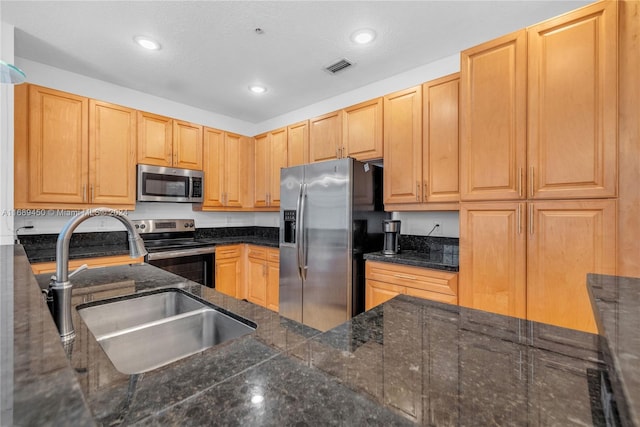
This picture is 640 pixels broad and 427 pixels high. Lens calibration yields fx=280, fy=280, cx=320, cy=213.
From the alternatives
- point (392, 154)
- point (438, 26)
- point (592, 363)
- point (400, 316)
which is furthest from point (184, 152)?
point (592, 363)

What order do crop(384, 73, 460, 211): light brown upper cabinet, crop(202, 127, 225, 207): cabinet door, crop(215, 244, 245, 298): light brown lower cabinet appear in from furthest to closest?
1. crop(202, 127, 225, 207): cabinet door
2. crop(215, 244, 245, 298): light brown lower cabinet
3. crop(384, 73, 460, 211): light brown upper cabinet

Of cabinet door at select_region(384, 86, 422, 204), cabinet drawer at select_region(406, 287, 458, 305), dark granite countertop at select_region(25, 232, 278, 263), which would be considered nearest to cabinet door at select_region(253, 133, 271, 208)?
dark granite countertop at select_region(25, 232, 278, 263)

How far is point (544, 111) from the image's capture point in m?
1.71

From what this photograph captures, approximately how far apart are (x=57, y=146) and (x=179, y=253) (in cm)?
142

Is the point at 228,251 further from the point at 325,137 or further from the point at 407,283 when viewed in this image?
the point at 407,283

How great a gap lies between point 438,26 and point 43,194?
11.6ft

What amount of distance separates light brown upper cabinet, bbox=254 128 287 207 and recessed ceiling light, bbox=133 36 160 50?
1597 millimetres

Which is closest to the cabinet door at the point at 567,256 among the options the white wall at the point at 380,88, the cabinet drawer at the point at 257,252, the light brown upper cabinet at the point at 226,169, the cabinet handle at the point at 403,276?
the cabinet handle at the point at 403,276

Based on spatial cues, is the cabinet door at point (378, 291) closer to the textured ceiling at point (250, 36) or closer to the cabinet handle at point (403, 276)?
the cabinet handle at point (403, 276)

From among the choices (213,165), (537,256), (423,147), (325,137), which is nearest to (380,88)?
(325,137)

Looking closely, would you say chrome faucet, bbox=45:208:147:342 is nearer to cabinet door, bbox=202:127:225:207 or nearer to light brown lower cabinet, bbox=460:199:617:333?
light brown lower cabinet, bbox=460:199:617:333

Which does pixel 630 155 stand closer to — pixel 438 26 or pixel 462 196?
pixel 462 196

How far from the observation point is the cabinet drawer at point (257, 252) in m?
3.48

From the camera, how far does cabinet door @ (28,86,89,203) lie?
241cm
